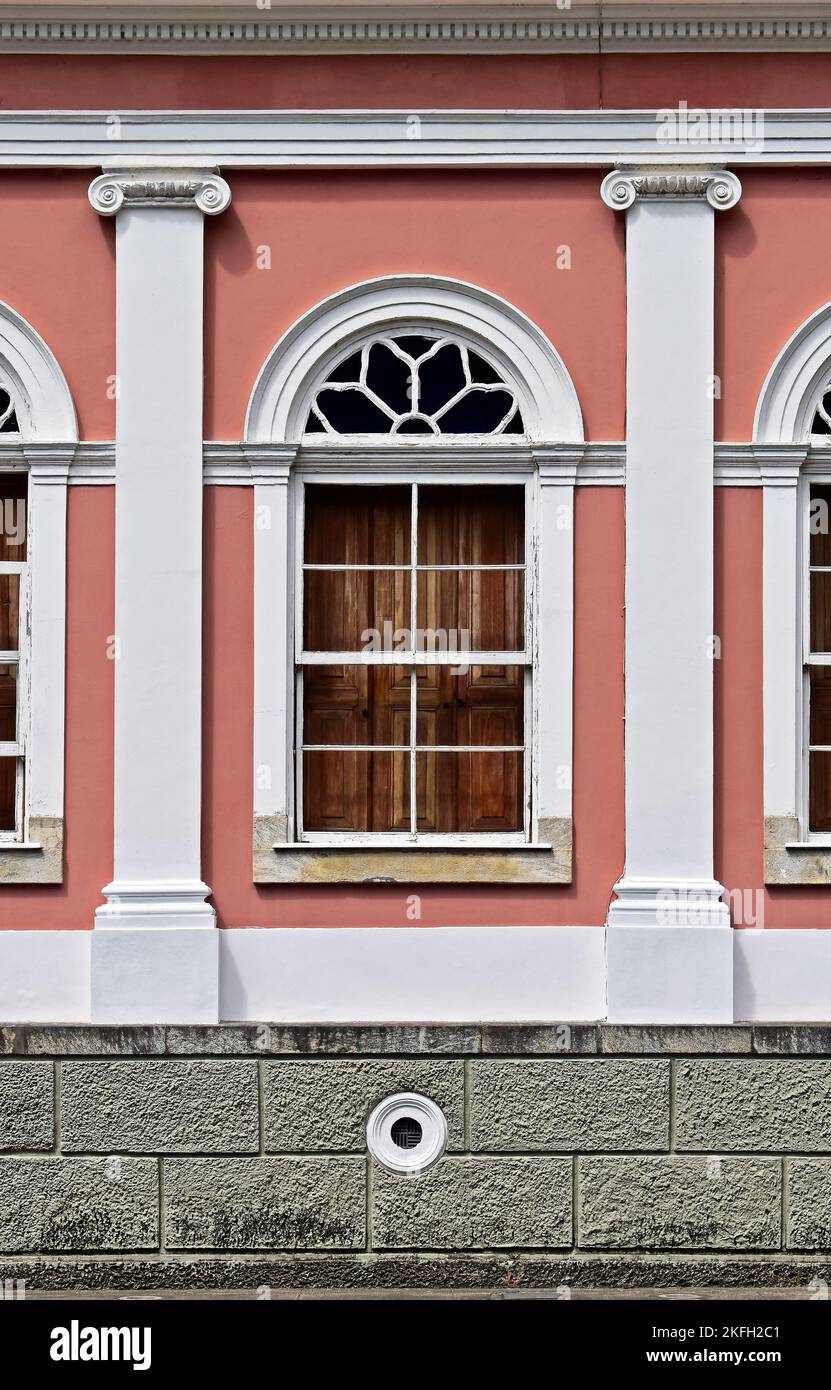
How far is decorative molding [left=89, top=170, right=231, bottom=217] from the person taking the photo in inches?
273

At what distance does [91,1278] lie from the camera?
675 cm

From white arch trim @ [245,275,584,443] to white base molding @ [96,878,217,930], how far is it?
228 centimetres

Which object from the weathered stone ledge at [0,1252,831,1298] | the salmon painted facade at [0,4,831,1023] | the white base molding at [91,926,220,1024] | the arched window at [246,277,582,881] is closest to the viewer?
the weathered stone ledge at [0,1252,831,1298]

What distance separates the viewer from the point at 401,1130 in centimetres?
680

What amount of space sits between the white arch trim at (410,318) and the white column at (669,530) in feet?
1.31

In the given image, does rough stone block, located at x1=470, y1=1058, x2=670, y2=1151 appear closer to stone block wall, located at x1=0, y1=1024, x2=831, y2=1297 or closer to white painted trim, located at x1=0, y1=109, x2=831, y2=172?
stone block wall, located at x1=0, y1=1024, x2=831, y2=1297

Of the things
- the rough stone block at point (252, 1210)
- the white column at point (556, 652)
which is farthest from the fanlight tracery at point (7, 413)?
the rough stone block at point (252, 1210)

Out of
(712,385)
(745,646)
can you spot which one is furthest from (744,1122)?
(712,385)

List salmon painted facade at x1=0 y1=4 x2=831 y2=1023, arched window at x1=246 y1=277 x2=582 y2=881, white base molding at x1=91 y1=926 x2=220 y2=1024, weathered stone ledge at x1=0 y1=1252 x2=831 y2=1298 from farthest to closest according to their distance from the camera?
arched window at x1=246 y1=277 x2=582 y2=881, salmon painted facade at x1=0 y1=4 x2=831 y2=1023, white base molding at x1=91 y1=926 x2=220 y2=1024, weathered stone ledge at x1=0 y1=1252 x2=831 y2=1298

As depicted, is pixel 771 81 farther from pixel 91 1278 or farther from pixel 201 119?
pixel 91 1278

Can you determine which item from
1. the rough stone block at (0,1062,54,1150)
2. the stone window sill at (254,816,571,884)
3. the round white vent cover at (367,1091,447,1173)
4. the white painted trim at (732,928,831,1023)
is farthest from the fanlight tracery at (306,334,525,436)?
the rough stone block at (0,1062,54,1150)

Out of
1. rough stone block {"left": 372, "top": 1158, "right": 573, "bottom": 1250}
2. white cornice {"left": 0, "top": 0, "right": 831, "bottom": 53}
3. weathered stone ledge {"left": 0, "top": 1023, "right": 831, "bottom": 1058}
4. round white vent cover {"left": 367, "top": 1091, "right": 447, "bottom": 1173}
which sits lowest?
rough stone block {"left": 372, "top": 1158, "right": 573, "bottom": 1250}

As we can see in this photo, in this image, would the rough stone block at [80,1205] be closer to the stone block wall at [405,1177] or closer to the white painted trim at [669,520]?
the stone block wall at [405,1177]

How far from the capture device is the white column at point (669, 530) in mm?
6930
